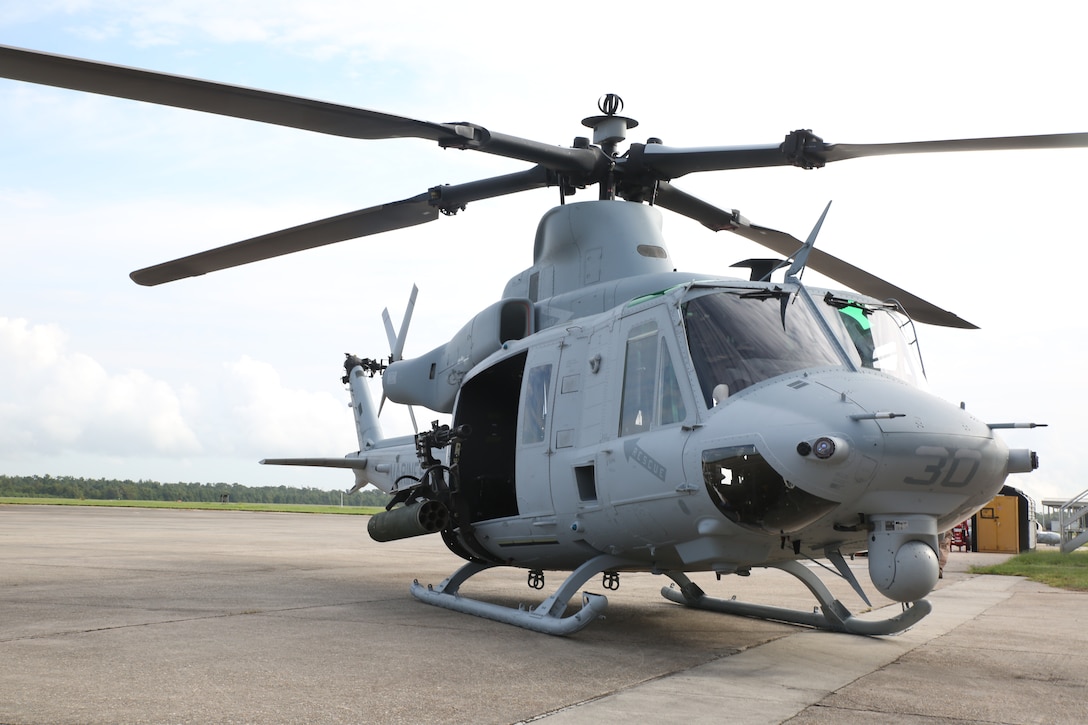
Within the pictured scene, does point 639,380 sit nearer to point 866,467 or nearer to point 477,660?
point 866,467

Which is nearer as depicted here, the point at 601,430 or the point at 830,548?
the point at 830,548

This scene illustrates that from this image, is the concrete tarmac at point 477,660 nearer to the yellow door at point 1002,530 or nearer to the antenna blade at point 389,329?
the antenna blade at point 389,329

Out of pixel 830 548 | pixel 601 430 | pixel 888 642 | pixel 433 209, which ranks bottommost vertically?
pixel 888 642

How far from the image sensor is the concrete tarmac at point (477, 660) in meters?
4.65

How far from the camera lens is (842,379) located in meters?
6.19

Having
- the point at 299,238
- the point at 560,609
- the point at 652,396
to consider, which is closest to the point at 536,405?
the point at 652,396

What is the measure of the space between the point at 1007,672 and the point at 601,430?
10.2 feet

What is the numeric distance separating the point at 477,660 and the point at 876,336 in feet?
11.8

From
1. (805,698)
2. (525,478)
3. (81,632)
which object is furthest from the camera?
(525,478)

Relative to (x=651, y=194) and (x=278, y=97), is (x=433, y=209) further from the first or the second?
(x=278, y=97)

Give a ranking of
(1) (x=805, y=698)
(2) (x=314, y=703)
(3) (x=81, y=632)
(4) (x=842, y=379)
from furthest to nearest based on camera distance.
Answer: (3) (x=81, y=632) → (4) (x=842, y=379) → (1) (x=805, y=698) → (2) (x=314, y=703)

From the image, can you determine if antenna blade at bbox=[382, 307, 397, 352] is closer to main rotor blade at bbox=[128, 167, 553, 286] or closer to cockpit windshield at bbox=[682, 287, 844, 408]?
main rotor blade at bbox=[128, 167, 553, 286]

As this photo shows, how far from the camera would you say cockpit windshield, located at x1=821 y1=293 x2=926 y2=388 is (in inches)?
271

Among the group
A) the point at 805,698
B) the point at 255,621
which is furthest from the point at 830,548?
the point at 255,621
